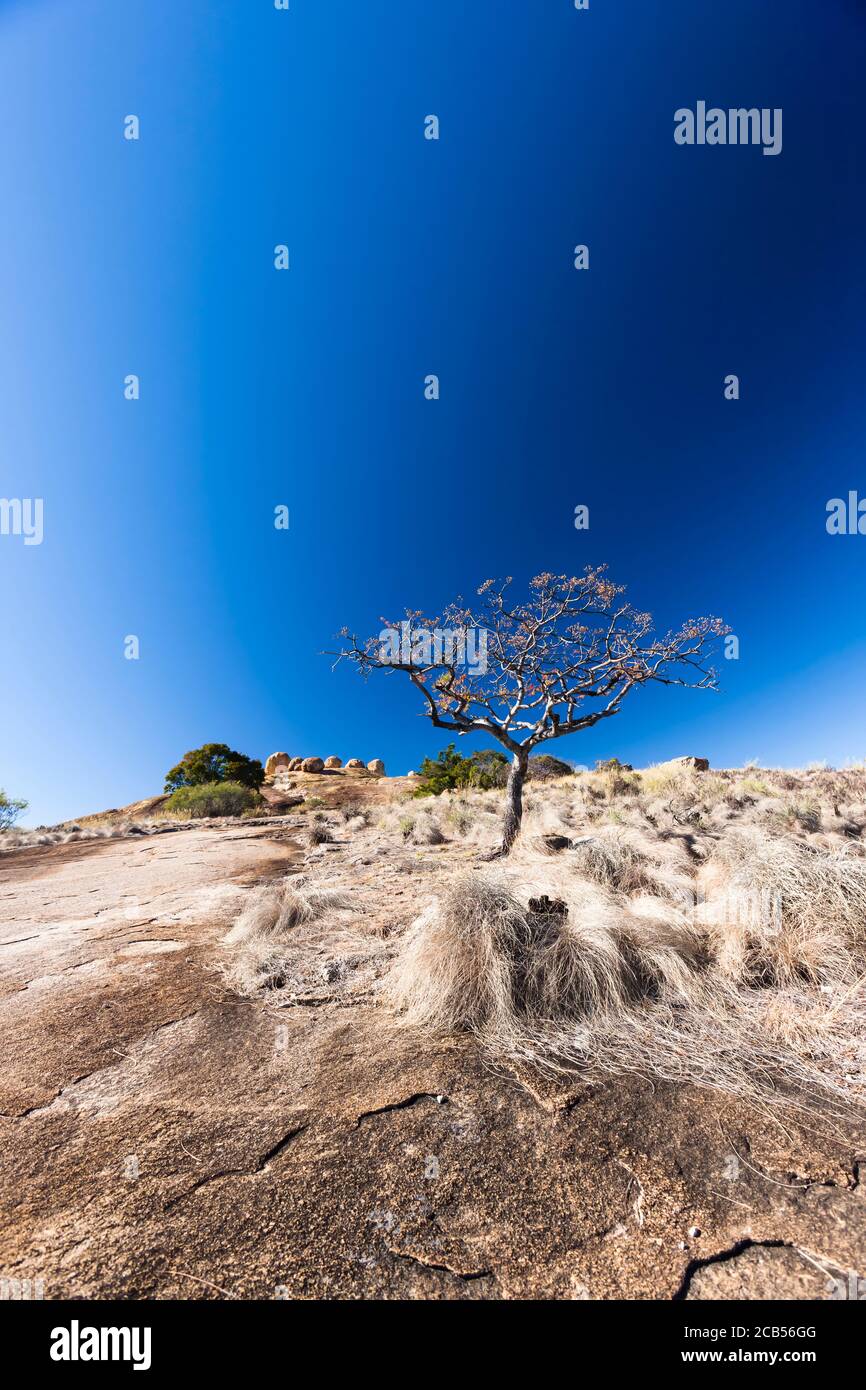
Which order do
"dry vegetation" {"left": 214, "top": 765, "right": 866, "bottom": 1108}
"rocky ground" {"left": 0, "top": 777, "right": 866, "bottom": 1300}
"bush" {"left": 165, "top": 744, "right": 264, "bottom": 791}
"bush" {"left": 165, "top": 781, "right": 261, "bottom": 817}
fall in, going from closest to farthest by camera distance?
1. "rocky ground" {"left": 0, "top": 777, "right": 866, "bottom": 1300}
2. "dry vegetation" {"left": 214, "top": 765, "right": 866, "bottom": 1108}
3. "bush" {"left": 165, "top": 781, "right": 261, "bottom": 817}
4. "bush" {"left": 165, "top": 744, "right": 264, "bottom": 791}

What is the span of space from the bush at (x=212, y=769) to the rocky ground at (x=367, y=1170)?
1396 inches

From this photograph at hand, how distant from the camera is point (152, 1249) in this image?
1411mm

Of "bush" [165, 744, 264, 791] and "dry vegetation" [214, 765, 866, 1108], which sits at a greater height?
"bush" [165, 744, 264, 791]

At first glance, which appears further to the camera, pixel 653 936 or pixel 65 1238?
pixel 653 936

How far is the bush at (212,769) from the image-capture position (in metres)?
35.8

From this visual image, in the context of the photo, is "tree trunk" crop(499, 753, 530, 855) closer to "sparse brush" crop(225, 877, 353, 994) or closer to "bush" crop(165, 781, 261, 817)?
"sparse brush" crop(225, 877, 353, 994)

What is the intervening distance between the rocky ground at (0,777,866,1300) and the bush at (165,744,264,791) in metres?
35.5

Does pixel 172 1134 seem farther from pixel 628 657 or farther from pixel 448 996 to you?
pixel 628 657

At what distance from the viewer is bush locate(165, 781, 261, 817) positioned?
88.4ft

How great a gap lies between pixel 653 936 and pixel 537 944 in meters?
0.86

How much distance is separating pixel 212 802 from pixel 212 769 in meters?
10.4

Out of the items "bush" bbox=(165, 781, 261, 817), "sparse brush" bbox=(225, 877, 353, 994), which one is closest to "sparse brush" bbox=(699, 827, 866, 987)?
"sparse brush" bbox=(225, 877, 353, 994)
